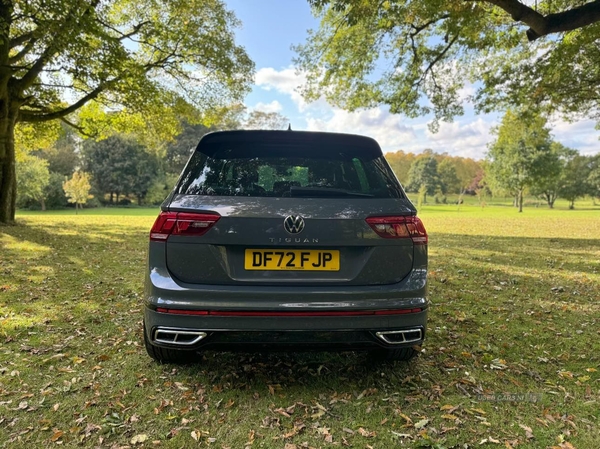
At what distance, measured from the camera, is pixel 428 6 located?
28.7 ft

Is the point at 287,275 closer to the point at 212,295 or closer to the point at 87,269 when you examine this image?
the point at 212,295

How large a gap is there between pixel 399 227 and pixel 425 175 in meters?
80.8

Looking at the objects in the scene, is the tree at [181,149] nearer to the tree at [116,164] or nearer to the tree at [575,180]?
the tree at [116,164]

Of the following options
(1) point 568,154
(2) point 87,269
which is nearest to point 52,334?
(2) point 87,269

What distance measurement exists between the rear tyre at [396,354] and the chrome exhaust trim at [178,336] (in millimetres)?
1405

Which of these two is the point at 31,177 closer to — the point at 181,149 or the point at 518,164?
the point at 181,149

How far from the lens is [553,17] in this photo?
6809 millimetres

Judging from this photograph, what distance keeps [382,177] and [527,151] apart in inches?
1659

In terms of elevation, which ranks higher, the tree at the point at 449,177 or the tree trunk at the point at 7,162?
the tree at the point at 449,177

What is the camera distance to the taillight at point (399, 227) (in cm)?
234

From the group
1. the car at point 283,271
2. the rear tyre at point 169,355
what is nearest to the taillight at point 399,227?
the car at point 283,271

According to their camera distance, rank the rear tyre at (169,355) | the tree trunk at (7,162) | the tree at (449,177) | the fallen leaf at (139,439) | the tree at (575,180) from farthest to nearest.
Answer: the tree at (449,177), the tree at (575,180), the tree trunk at (7,162), the rear tyre at (169,355), the fallen leaf at (139,439)

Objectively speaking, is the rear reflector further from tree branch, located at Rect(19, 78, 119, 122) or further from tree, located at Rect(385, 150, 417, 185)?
tree, located at Rect(385, 150, 417, 185)

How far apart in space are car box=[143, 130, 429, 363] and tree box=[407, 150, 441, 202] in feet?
255
